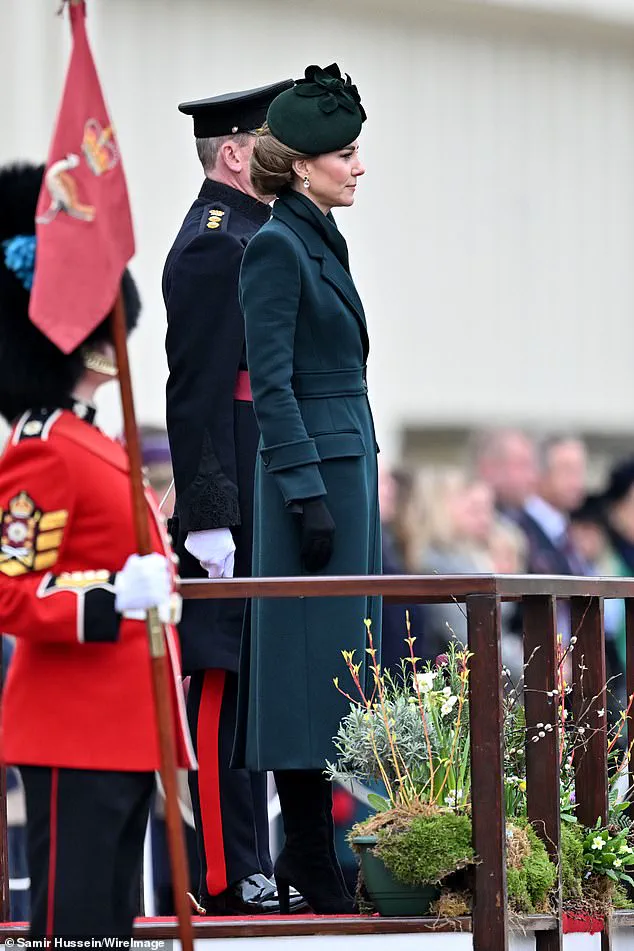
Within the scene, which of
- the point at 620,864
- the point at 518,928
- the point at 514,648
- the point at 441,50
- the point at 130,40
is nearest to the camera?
the point at 518,928

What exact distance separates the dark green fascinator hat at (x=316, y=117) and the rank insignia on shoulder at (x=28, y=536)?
1663 mm

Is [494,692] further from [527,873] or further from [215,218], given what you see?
[215,218]

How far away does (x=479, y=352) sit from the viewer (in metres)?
14.4

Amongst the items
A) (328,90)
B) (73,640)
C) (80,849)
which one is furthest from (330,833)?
(328,90)

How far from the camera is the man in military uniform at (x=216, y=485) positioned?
570 centimetres

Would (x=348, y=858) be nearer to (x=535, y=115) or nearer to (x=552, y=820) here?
(x=552, y=820)

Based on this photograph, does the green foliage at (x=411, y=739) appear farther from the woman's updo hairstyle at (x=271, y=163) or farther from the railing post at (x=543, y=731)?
the woman's updo hairstyle at (x=271, y=163)

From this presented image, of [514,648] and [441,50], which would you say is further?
[441,50]

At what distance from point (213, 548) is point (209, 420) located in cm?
33

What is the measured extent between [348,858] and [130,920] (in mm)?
3286

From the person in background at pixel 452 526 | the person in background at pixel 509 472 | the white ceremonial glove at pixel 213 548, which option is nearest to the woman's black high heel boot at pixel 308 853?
the white ceremonial glove at pixel 213 548

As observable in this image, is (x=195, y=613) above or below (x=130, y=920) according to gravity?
→ above

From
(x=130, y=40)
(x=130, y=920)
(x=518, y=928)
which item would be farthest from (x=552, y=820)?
(x=130, y=40)

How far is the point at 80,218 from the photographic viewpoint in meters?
4.27
